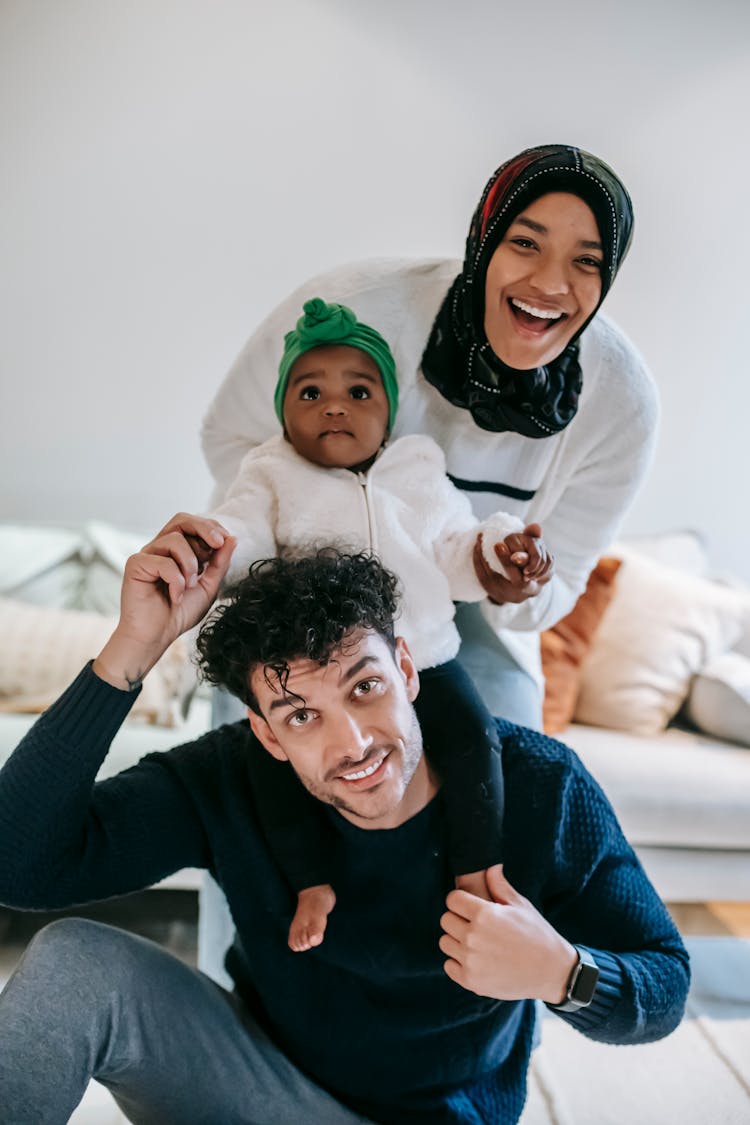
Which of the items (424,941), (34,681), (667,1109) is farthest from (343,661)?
(34,681)

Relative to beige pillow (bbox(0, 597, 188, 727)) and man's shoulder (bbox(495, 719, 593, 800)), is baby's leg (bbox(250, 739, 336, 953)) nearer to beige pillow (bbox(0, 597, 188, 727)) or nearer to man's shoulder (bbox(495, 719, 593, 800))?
man's shoulder (bbox(495, 719, 593, 800))

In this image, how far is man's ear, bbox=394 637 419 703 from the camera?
1.04m

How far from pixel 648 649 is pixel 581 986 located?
5.27 feet

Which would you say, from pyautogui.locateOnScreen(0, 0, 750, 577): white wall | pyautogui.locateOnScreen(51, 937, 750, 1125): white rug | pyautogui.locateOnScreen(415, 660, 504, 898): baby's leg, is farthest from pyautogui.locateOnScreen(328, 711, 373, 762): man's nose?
pyautogui.locateOnScreen(0, 0, 750, 577): white wall

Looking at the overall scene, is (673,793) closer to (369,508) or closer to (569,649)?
(569,649)

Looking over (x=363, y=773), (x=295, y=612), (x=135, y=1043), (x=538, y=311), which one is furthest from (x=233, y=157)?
→ (x=135, y=1043)

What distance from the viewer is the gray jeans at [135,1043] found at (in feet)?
3.01

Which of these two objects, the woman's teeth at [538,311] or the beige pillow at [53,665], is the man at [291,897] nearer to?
the woman's teeth at [538,311]

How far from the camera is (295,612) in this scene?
98 cm

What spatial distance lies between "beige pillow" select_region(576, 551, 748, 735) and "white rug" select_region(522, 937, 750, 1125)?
0.69 m

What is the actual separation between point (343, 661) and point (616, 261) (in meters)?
0.48

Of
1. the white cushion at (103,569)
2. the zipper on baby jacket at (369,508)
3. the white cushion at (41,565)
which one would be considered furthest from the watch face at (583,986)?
the white cushion at (41,565)

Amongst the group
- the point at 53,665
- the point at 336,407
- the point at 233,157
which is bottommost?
the point at 53,665

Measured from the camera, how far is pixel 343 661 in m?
0.98
